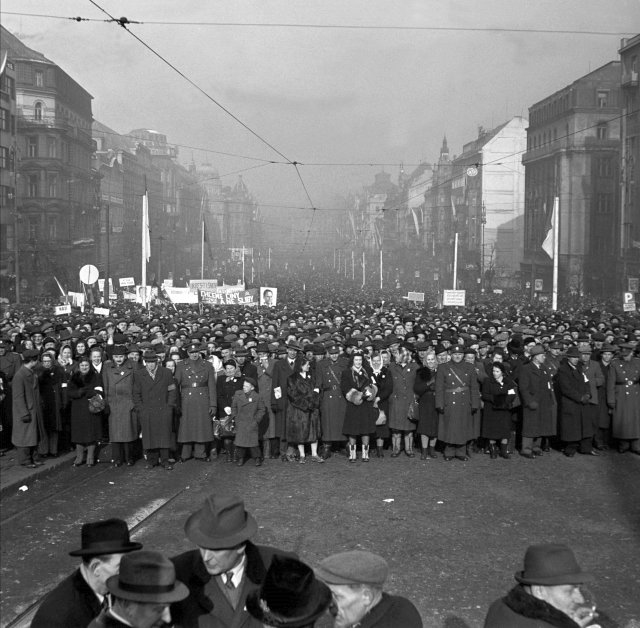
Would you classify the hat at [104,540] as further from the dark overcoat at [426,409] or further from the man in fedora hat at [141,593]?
the dark overcoat at [426,409]

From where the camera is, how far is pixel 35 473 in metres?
10.5

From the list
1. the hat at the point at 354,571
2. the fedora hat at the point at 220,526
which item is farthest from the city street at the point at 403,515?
the hat at the point at 354,571

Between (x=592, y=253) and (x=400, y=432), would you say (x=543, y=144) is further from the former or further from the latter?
(x=400, y=432)

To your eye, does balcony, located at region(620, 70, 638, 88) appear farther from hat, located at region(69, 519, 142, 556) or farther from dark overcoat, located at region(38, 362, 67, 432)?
hat, located at region(69, 519, 142, 556)

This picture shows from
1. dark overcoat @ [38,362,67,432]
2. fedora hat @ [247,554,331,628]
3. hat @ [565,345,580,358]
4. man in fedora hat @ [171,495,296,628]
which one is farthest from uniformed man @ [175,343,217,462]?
fedora hat @ [247,554,331,628]

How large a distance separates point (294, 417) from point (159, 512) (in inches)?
132

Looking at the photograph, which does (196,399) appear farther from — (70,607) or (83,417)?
(70,607)

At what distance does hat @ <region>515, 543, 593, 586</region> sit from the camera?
3.42m

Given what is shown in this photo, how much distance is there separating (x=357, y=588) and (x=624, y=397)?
10.4m

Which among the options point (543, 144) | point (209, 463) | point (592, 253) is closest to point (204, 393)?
point (209, 463)

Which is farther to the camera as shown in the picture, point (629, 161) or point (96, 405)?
point (629, 161)

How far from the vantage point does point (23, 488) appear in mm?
9930

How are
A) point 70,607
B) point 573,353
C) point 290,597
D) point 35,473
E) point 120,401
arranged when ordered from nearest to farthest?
point 290,597 → point 70,607 → point 35,473 → point 120,401 → point 573,353

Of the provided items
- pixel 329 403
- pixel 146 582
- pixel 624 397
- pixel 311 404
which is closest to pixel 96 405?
pixel 311 404
